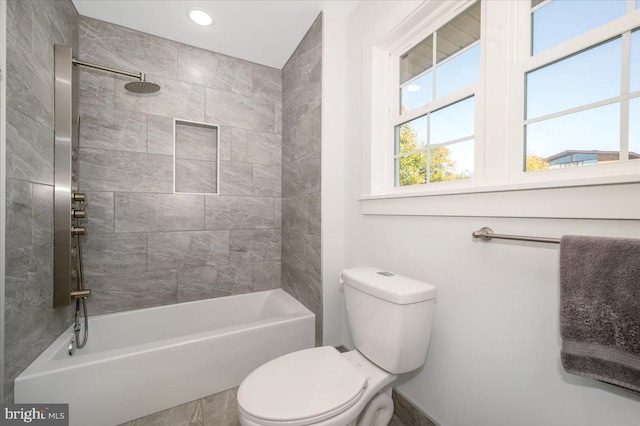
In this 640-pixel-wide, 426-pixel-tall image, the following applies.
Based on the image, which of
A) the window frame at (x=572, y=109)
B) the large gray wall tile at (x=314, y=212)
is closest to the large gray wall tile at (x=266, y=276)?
the large gray wall tile at (x=314, y=212)

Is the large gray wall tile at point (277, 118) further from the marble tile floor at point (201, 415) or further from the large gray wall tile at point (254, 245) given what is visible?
the marble tile floor at point (201, 415)

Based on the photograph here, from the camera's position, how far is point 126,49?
195 cm

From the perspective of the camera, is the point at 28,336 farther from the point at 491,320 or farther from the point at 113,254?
the point at 491,320

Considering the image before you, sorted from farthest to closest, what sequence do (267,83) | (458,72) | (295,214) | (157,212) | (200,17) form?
(267,83)
(295,214)
(157,212)
(200,17)
(458,72)

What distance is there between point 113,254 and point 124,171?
0.62m

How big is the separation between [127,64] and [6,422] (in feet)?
7.19

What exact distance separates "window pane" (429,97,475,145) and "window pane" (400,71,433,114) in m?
0.12

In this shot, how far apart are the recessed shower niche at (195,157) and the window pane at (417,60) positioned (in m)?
1.56

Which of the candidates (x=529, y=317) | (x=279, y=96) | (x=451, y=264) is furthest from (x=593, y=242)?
(x=279, y=96)


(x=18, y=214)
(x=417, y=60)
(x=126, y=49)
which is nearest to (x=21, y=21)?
(x=126, y=49)

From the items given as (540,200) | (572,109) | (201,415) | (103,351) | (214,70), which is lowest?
(201,415)

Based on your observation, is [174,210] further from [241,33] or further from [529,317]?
[529,317]

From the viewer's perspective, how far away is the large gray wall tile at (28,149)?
1.15 meters

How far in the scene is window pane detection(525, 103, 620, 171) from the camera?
785mm
